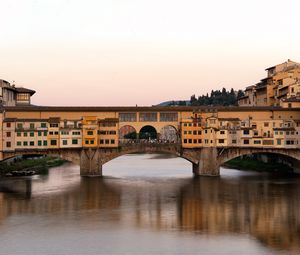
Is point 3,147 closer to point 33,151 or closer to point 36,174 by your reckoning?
point 33,151

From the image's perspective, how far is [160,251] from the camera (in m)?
24.8

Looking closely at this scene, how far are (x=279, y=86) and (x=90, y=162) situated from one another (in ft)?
99.3

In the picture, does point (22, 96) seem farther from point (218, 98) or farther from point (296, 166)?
point (218, 98)

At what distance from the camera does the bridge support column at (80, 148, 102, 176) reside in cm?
5531

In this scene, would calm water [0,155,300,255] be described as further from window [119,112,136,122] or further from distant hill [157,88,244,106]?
distant hill [157,88,244,106]

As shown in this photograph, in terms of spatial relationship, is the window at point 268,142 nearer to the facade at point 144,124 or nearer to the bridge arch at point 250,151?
the facade at point 144,124

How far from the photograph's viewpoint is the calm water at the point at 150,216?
85.0ft

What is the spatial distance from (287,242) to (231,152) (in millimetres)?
30709

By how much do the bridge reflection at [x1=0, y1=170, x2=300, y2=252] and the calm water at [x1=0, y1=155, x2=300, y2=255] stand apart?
6 cm

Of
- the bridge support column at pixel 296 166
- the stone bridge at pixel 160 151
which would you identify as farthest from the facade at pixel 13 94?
the bridge support column at pixel 296 166

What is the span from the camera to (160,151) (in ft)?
184

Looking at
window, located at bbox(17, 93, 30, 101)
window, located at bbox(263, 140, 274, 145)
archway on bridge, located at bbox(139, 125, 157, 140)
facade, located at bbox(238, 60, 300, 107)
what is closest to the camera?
window, located at bbox(263, 140, 274, 145)

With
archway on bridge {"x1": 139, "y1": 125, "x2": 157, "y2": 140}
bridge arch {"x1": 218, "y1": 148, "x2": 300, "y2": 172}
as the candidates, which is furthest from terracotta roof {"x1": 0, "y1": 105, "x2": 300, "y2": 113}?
archway on bridge {"x1": 139, "y1": 125, "x2": 157, "y2": 140}

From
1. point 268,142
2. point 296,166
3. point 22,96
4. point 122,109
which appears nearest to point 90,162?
point 122,109
